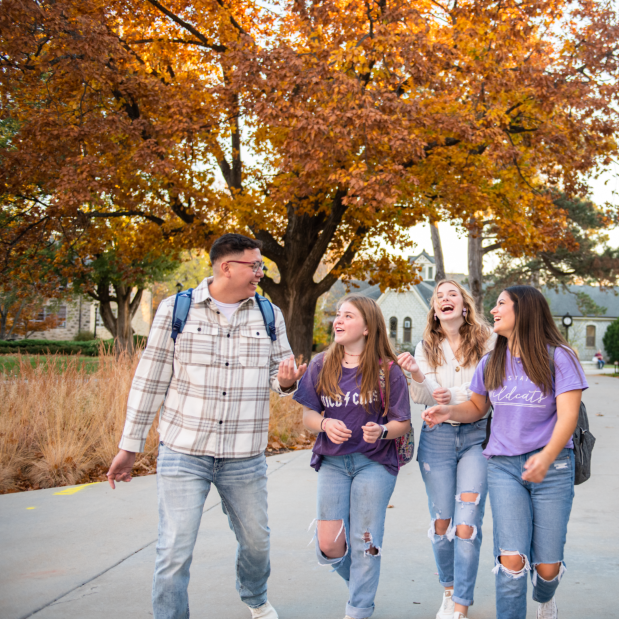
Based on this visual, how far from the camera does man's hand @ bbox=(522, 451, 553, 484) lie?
2641mm

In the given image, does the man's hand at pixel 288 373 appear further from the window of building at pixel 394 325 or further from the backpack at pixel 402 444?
the window of building at pixel 394 325

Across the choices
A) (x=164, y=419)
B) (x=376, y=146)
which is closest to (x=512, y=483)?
(x=164, y=419)

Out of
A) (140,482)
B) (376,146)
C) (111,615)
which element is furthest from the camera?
(376,146)

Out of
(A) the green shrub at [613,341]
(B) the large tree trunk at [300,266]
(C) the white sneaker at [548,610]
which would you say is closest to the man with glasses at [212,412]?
(C) the white sneaker at [548,610]

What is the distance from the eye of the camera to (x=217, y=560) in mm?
4172

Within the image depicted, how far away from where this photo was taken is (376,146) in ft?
36.2

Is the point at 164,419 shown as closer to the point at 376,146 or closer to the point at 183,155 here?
the point at 376,146

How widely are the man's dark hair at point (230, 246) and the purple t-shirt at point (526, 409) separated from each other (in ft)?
4.56

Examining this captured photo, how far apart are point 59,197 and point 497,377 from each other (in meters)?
10.5

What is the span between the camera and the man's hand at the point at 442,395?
10.7 ft

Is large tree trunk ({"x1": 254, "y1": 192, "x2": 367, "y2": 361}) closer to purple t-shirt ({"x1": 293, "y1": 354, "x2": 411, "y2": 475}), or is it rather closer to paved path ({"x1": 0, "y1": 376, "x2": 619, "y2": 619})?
paved path ({"x1": 0, "y1": 376, "x2": 619, "y2": 619})

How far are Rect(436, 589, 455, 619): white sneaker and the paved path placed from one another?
0.38 ft

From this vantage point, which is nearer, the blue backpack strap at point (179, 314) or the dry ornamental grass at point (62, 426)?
the blue backpack strap at point (179, 314)

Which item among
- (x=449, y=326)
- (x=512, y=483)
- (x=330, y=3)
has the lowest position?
(x=512, y=483)
